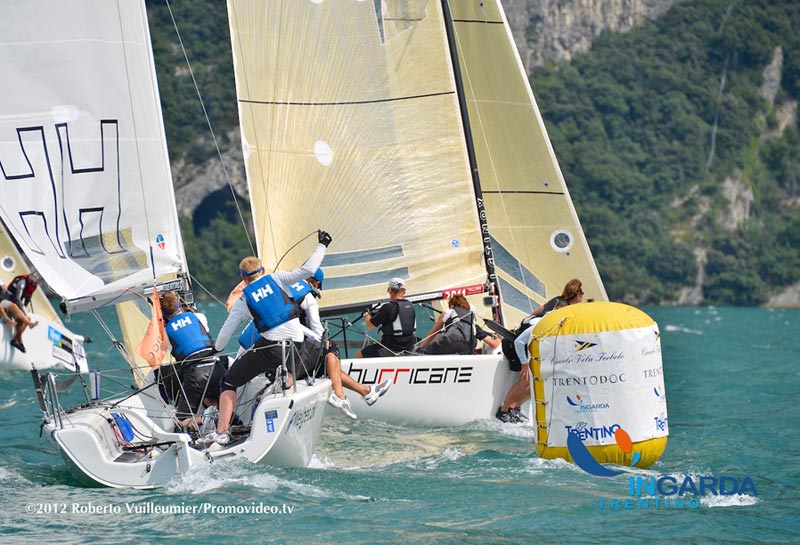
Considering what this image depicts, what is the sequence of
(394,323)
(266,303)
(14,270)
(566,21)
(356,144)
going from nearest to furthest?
(266,303) → (394,323) → (356,144) → (14,270) → (566,21)

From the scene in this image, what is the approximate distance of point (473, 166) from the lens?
11070 mm

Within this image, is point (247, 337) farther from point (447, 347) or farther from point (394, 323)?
point (447, 347)

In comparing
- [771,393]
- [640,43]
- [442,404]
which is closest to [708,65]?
[640,43]

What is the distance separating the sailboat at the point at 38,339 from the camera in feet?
49.3

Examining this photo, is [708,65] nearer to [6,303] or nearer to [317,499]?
[6,303]

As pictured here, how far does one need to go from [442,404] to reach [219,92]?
49.6 meters

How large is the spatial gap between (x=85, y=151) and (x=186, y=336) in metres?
1.45

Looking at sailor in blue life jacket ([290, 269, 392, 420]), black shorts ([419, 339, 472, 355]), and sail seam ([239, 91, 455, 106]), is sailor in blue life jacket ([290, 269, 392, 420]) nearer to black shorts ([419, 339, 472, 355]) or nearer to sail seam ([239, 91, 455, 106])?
black shorts ([419, 339, 472, 355])

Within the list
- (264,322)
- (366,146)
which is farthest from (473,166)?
(264,322)

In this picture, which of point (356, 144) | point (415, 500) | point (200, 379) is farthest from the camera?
point (356, 144)

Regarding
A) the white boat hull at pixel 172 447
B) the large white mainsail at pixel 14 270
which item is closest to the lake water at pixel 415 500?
the white boat hull at pixel 172 447

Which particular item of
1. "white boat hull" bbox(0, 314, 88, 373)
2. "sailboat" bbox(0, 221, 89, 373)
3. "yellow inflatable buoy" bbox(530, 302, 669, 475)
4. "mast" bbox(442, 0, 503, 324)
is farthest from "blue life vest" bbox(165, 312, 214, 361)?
"white boat hull" bbox(0, 314, 88, 373)

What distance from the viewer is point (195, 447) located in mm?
7031

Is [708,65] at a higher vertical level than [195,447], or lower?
higher
